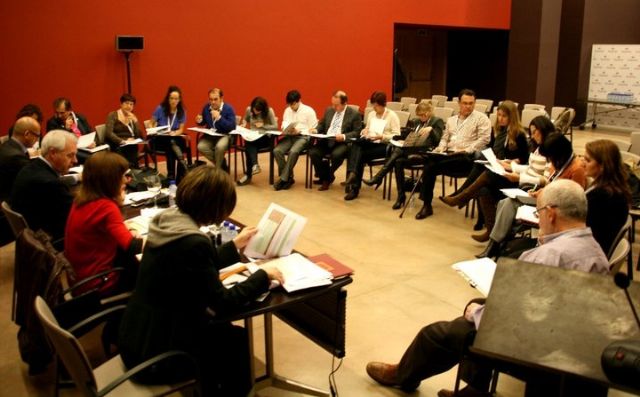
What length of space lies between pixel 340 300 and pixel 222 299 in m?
0.67

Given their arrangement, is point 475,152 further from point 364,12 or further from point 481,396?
point 364,12

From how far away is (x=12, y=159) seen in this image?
14.9 feet

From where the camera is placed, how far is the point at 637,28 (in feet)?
50.5

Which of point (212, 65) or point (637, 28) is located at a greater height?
point (637, 28)

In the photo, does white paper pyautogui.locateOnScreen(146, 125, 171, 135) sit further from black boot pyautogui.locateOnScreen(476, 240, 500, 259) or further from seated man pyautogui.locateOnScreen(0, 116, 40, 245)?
black boot pyautogui.locateOnScreen(476, 240, 500, 259)

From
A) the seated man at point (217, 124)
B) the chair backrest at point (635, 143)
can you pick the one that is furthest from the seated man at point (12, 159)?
the chair backrest at point (635, 143)

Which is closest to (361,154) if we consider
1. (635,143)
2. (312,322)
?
(635,143)

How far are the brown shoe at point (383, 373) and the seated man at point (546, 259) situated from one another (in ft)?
0.75

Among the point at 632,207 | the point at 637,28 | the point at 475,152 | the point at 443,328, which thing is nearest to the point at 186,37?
the point at 475,152

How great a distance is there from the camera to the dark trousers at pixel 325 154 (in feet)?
24.5

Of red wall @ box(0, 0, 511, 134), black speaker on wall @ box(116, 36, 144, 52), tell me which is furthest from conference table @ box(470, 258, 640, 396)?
red wall @ box(0, 0, 511, 134)

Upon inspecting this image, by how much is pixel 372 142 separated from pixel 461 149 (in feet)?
3.89

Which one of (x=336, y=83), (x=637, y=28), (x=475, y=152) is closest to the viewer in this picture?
(x=475, y=152)

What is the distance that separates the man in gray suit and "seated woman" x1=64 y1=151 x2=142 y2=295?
455 cm
